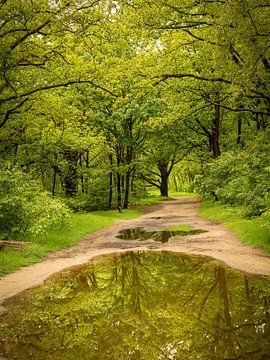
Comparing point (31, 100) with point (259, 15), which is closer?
point (259, 15)

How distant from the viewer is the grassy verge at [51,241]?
1106cm

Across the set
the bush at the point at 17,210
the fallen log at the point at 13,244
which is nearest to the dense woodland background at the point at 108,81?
the bush at the point at 17,210

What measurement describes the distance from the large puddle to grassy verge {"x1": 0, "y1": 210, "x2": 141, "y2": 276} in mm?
2372

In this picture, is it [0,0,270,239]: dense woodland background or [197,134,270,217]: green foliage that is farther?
[197,134,270,217]: green foliage

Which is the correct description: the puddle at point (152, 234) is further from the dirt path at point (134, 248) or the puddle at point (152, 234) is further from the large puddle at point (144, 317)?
the large puddle at point (144, 317)

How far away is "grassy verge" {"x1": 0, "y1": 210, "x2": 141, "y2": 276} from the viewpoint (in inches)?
436

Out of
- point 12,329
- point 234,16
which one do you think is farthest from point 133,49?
point 12,329

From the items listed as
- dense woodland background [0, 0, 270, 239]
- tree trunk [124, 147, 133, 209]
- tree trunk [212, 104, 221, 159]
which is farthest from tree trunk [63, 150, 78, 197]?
tree trunk [212, 104, 221, 159]

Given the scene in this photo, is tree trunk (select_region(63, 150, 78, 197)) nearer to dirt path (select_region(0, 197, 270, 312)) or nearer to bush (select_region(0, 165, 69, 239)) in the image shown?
dirt path (select_region(0, 197, 270, 312))

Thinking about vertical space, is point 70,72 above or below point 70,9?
below

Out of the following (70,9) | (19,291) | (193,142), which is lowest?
(19,291)

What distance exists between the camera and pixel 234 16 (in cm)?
970

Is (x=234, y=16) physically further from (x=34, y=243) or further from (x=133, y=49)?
(x=133, y=49)

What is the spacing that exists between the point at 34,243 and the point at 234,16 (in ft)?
33.9
